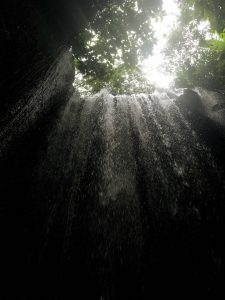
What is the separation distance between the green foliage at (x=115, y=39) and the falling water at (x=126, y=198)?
4118 mm

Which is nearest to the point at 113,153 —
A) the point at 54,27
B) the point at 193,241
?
the point at 193,241

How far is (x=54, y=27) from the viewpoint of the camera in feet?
22.2

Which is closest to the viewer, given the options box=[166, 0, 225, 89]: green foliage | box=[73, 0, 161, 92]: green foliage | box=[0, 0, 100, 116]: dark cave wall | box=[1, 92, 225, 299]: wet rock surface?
box=[1, 92, 225, 299]: wet rock surface

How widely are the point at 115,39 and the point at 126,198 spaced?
6.91m

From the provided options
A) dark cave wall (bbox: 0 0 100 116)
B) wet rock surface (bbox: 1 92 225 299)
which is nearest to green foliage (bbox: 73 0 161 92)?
dark cave wall (bbox: 0 0 100 116)

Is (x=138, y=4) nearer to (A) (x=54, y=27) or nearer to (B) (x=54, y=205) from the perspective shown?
(A) (x=54, y=27)

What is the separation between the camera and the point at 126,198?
3.84 m

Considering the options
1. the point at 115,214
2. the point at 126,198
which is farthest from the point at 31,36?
the point at 115,214

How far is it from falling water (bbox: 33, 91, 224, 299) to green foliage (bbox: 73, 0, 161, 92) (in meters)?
4.12

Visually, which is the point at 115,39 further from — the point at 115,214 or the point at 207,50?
the point at 115,214

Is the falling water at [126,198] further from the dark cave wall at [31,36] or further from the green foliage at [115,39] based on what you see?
the green foliage at [115,39]

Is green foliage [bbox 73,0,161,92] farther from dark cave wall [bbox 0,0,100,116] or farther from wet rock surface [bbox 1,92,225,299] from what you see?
wet rock surface [bbox 1,92,225,299]

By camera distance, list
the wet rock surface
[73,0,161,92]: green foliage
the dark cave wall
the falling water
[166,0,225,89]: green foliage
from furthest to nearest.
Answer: [73,0,161,92]: green foliage < [166,0,225,89]: green foliage < the dark cave wall < the falling water < the wet rock surface

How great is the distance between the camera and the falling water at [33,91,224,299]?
119 inches
